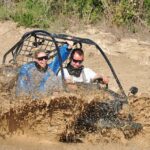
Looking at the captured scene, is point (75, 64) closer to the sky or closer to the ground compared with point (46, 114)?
closer to the sky

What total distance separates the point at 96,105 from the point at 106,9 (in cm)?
818

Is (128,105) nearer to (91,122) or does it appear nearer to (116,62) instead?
(91,122)

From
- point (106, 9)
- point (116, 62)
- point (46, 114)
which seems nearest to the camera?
point (46, 114)

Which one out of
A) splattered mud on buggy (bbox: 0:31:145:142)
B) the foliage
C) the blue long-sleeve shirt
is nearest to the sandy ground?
the foliage

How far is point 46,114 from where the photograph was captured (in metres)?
9.59

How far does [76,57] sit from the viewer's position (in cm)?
998

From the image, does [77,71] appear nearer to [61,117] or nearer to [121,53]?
[61,117]

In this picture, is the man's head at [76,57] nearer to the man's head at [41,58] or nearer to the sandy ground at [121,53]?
the man's head at [41,58]

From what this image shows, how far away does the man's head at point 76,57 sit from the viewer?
32.7 feet

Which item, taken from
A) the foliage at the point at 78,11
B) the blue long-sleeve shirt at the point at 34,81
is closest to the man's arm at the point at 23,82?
the blue long-sleeve shirt at the point at 34,81

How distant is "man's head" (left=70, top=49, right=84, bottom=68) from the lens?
9.98 m

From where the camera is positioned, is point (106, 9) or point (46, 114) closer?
point (46, 114)

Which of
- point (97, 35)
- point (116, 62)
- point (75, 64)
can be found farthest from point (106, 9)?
point (75, 64)

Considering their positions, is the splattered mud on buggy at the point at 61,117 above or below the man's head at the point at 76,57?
below
